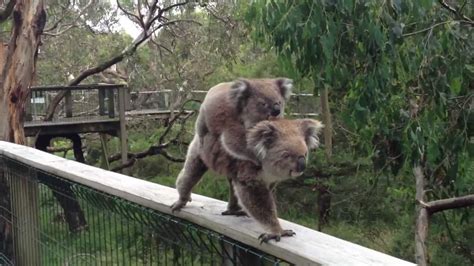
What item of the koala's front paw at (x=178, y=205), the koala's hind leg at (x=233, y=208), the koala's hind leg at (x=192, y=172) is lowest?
the koala's hind leg at (x=233, y=208)

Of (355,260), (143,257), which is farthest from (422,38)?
(355,260)

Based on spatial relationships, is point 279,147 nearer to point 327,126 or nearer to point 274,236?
point 274,236

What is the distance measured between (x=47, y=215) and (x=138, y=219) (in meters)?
1.39

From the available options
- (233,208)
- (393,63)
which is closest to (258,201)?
(233,208)

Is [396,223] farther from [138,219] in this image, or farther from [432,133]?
[138,219]

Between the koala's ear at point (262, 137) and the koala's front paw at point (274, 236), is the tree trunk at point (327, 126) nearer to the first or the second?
the koala's ear at point (262, 137)

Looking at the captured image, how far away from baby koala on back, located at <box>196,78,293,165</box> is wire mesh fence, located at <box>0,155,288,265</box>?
429 millimetres

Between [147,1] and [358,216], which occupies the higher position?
[147,1]

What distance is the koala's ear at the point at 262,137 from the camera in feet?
7.73

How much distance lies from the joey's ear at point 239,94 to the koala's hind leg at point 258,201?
43cm

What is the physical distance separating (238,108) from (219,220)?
755 mm

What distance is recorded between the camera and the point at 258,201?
7.82ft

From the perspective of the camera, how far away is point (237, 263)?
2078 mm

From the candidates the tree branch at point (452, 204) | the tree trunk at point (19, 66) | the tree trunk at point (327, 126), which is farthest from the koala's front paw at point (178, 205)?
the tree trunk at point (327, 126)
